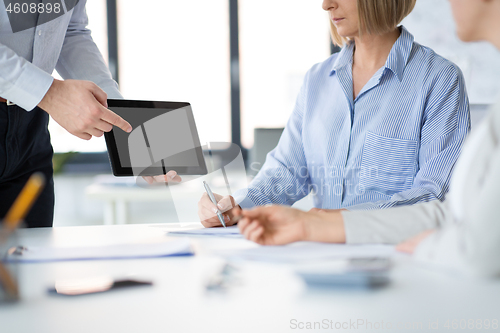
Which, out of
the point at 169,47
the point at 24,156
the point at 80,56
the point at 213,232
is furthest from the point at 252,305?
the point at 169,47

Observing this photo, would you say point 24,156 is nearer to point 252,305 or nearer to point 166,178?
point 166,178

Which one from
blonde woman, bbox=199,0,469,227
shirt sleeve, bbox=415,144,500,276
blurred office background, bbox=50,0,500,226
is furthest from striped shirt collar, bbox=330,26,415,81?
blurred office background, bbox=50,0,500,226

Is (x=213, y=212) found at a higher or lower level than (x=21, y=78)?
lower

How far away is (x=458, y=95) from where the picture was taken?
44.6 inches

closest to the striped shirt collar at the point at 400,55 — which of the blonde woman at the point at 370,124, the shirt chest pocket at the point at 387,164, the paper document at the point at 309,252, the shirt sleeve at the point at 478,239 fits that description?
the blonde woman at the point at 370,124

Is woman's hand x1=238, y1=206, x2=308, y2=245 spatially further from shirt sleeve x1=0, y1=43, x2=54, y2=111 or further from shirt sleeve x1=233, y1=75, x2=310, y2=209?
shirt sleeve x1=0, y1=43, x2=54, y2=111

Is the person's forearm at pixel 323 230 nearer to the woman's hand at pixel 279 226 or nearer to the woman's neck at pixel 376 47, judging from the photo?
the woman's hand at pixel 279 226

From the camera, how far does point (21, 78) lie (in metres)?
0.97

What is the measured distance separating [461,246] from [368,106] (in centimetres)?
80

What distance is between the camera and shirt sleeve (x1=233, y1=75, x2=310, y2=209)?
1.19 m

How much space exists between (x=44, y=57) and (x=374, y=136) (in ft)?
3.07

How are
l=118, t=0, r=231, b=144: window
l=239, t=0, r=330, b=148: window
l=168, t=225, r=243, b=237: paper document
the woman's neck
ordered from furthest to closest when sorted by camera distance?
l=239, t=0, r=330, b=148: window
l=118, t=0, r=231, b=144: window
the woman's neck
l=168, t=225, r=243, b=237: paper document

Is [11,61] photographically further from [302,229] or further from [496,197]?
[496,197]

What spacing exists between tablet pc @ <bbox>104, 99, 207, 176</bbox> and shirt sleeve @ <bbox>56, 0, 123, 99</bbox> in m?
0.40
